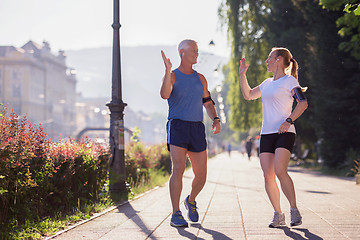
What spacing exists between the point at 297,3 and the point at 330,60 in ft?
11.9

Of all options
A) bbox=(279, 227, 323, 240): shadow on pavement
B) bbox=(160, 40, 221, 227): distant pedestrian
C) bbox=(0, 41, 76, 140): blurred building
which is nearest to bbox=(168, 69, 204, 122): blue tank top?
bbox=(160, 40, 221, 227): distant pedestrian

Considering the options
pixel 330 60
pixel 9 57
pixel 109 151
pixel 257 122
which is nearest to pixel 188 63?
pixel 109 151

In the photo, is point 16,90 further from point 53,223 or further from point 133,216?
point 53,223

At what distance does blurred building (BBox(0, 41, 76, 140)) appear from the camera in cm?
11231

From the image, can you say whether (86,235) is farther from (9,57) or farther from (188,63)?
(9,57)

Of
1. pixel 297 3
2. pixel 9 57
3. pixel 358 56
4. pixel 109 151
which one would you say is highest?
pixel 9 57

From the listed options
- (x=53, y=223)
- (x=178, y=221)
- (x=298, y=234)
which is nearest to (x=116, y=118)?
(x=53, y=223)

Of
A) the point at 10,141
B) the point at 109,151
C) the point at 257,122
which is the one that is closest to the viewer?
the point at 10,141

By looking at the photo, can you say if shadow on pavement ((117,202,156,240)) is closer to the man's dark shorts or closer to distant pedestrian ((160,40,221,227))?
distant pedestrian ((160,40,221,227))

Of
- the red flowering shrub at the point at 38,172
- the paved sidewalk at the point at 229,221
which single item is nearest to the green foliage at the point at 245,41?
the paved sidewalk at the point at 229,221

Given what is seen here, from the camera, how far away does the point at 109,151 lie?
11023mm

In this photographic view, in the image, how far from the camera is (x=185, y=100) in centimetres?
639

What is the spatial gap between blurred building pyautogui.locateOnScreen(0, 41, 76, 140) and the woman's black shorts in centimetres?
9504

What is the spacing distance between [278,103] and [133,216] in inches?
112
